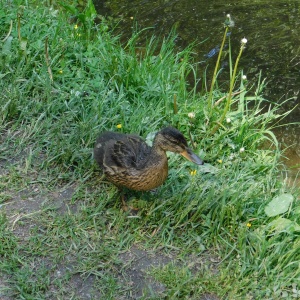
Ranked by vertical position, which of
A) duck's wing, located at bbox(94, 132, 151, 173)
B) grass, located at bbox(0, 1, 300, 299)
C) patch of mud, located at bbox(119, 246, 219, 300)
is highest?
duck's wing, located at bbox(94, 132, 151, 173)

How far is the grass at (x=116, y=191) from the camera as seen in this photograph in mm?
3797

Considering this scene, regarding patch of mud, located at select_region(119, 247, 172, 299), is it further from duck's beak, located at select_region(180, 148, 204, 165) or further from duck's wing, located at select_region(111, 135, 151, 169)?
duck's beak, located at select_region(180, 148, 204, 165)

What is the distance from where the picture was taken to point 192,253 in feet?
13.3

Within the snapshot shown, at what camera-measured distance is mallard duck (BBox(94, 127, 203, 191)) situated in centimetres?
406

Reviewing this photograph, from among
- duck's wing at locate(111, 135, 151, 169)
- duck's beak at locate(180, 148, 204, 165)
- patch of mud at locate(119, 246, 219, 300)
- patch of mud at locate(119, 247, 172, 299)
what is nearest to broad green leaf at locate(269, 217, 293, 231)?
patch of mud at locate(119, 246, 219, 300)

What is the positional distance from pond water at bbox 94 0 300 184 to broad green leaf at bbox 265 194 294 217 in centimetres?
174

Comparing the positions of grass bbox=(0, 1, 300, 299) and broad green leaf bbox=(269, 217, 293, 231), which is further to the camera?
broad green leaf bbox=(269, 217, 293, 231)

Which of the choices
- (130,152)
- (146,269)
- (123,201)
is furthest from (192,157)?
(146,269)

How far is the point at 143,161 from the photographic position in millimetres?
4160

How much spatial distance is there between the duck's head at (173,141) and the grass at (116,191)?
32 centimetres

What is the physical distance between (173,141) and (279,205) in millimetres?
903

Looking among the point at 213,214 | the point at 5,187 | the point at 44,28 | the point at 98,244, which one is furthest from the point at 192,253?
the point at 44,28

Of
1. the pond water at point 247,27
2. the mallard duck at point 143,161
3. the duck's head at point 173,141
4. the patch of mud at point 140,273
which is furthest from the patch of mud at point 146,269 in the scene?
the pond water at point 247,27

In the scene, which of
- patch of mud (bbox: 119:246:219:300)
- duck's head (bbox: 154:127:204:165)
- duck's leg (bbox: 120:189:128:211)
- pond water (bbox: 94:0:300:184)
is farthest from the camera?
pond water (bbox: 94:0:300:184)
